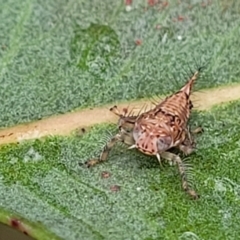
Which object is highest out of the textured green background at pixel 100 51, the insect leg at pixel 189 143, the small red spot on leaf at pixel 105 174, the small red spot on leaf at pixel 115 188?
the textured green background at pixel 100 51

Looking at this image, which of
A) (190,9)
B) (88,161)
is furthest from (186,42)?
(88,161)

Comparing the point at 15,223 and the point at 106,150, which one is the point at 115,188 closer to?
the point at 106,150

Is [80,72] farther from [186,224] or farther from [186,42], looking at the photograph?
[186,224]

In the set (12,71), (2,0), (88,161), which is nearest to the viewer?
(88,161)

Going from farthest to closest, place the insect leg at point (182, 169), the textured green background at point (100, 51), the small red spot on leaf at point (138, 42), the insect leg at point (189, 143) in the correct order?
the small red spot on leaf at point (138, 42), the textured green background at point (100, 51), the insect leg at point (189, 143), the insect leg at point (182, 169)

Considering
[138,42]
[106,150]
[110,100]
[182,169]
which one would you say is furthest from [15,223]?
[138,42]

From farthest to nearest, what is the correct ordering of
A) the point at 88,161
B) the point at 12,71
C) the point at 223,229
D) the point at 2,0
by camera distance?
the point at 2,0, the point at 12,71, the point at 88,161, the point at 223,229

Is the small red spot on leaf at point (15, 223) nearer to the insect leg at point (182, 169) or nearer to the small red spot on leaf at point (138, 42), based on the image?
the insect leg at point (182, 169)

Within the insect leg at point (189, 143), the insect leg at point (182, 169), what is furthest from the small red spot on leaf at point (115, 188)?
the insect leg at point (189, 143)
